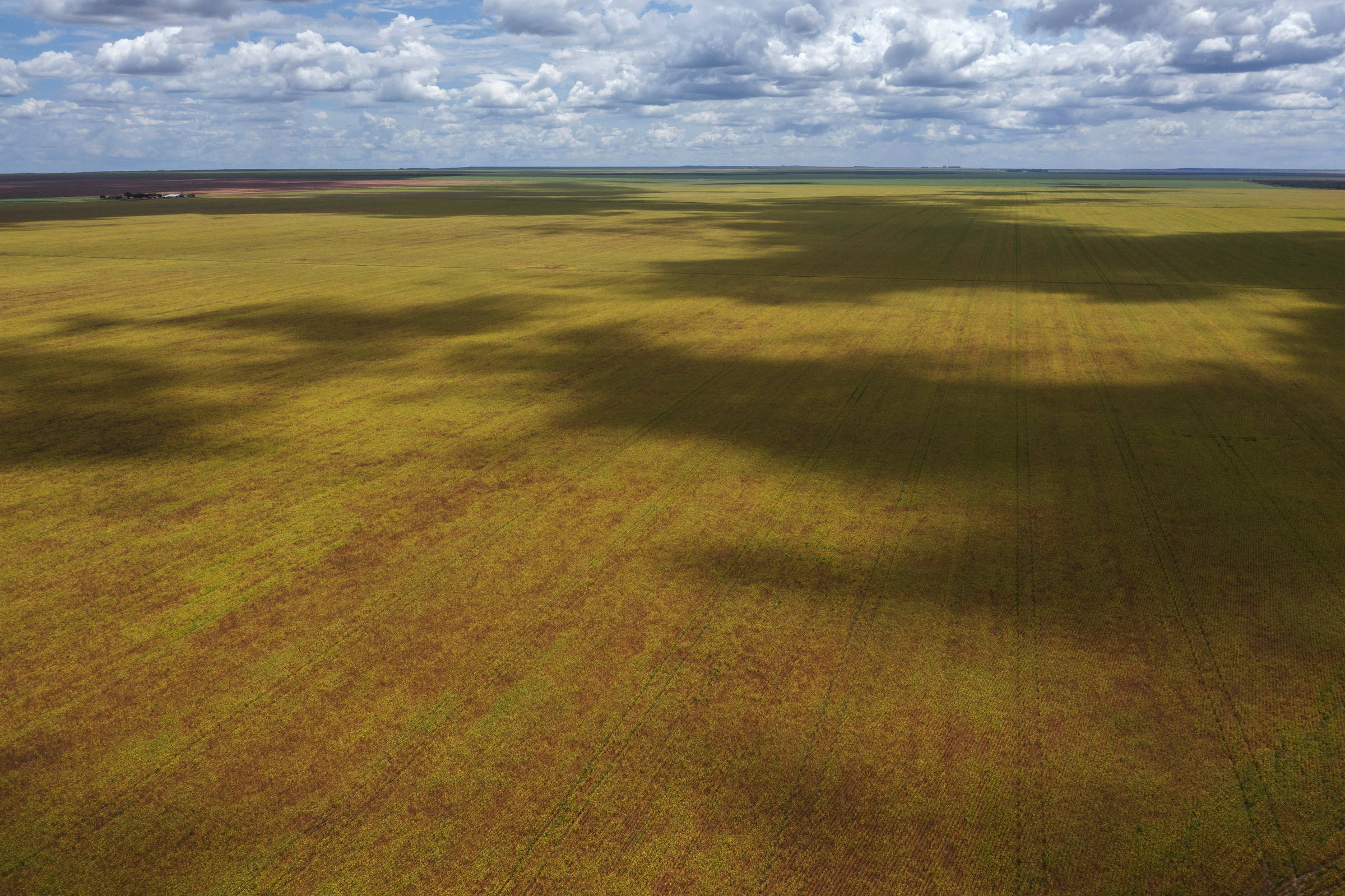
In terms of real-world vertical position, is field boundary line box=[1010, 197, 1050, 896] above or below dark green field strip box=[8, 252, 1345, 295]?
below

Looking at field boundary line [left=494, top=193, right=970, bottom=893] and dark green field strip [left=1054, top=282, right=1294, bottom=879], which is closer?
field boundary line [left=494, top=193, right=970, bottom=893]

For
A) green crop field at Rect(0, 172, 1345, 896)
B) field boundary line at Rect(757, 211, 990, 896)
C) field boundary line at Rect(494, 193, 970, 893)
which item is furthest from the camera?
field boundary line at Rect(757, 211, 990, 896)

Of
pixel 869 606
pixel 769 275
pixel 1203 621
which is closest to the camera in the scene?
pixel 1203 621

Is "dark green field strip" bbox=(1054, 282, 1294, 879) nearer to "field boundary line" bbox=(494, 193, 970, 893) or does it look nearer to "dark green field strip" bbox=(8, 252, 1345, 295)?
"field boundary line" bbox=(494, 193, 970, 893)

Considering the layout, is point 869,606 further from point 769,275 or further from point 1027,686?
point 769,275

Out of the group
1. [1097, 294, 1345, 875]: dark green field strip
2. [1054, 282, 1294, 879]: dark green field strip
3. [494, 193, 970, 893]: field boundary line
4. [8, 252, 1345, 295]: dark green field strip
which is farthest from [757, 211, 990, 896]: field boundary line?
Result: [8, 252, 1345, 295]: dark green field strip

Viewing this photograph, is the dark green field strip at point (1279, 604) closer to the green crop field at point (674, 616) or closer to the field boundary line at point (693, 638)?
the green crop field at point (674, 616)

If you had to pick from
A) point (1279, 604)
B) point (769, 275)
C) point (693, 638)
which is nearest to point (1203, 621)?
point (1279, 604)

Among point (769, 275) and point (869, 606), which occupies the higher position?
point (769, 275)

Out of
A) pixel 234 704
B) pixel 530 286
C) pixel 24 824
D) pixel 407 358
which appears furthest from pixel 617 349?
pixel 24 824
